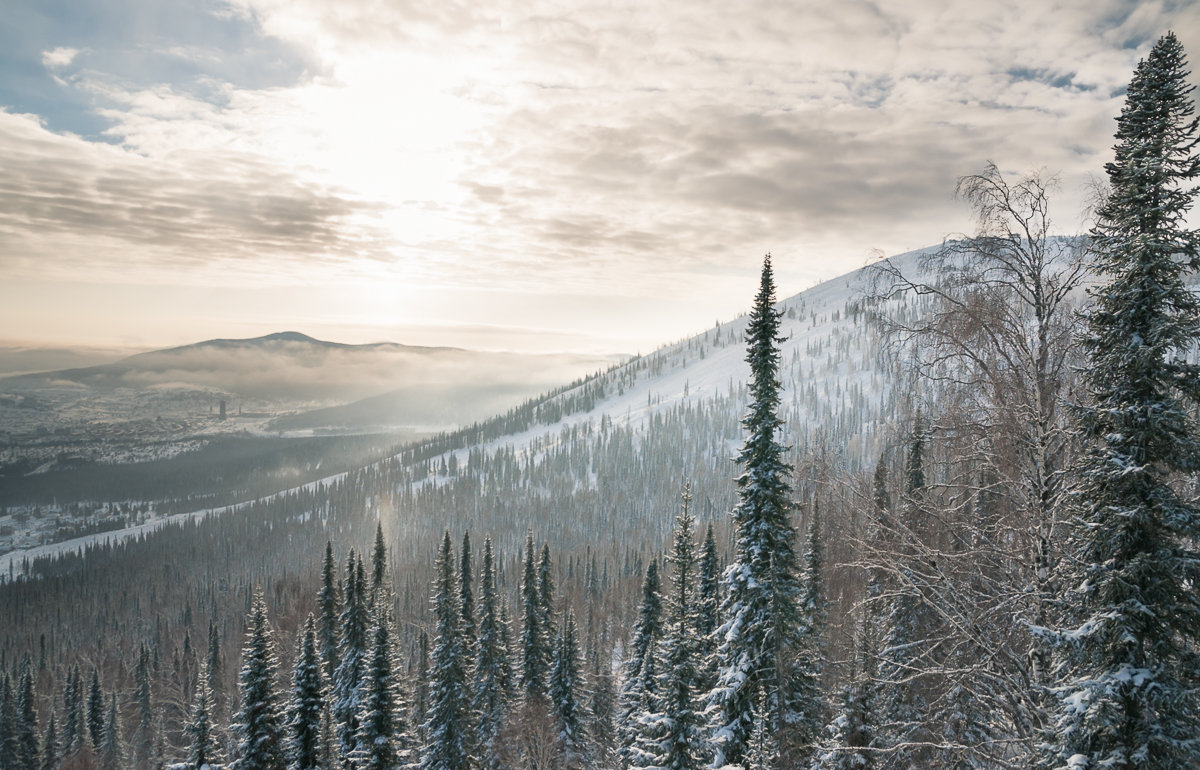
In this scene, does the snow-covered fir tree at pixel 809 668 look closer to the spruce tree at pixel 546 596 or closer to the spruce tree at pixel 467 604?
the spruce tree at pixel 546 596

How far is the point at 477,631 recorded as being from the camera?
150ft

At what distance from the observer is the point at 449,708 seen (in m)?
32.7

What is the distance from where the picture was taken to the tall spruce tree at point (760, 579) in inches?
784

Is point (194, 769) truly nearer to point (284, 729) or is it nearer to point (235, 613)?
point (284, 729)

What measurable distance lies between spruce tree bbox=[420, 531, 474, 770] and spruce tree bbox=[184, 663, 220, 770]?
36.0 feet

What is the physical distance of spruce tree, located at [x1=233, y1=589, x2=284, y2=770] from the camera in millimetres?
25953

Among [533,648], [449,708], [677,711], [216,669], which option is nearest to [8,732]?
[216,669]

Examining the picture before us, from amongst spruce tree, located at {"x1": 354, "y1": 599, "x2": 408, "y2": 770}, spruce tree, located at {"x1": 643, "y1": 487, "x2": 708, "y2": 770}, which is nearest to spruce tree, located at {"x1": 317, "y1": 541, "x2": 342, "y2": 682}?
spruce tree, located at {"x1": 354, "y1": 599, "x2": 408, "y2": 770}

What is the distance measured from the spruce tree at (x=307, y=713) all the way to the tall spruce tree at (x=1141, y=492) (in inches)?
1141

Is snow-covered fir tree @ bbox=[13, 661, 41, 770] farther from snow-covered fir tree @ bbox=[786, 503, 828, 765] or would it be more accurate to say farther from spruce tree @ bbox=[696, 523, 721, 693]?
snow-covered fir tree @ bbox=[786, 503, 828, 765]

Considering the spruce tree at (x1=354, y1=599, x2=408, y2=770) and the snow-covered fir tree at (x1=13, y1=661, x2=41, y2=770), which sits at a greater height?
the spruce tree at (x1=354, y1=599, x2=408, y2=770)

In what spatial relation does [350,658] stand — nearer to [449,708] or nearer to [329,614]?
[329,614]

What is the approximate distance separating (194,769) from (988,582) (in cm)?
2868

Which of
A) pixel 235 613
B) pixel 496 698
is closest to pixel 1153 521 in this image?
pixel 496 698
